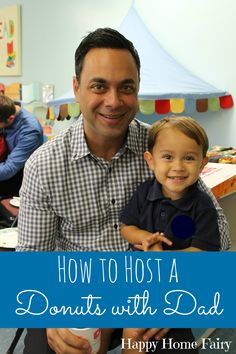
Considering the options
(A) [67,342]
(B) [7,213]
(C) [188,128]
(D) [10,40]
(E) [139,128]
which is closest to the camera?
(A) [67,342]

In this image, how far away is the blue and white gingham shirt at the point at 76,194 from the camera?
43.9 inches

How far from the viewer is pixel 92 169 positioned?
45.1 inches

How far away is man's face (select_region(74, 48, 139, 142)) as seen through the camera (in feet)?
3.44

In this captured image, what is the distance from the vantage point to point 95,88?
3.51 feet

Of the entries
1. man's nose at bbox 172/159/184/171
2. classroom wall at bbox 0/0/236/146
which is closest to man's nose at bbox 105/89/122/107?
man's nose at bbox 172/159/184/171

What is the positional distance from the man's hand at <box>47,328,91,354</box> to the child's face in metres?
0.46

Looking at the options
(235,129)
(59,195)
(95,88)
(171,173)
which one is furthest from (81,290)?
(235,129)

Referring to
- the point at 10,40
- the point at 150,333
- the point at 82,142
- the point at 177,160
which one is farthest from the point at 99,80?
the point at 10,40

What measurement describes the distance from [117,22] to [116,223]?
2.60 meters

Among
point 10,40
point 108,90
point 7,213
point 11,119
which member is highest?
point 10,40

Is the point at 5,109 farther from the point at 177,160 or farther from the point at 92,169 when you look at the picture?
the point at 177,160

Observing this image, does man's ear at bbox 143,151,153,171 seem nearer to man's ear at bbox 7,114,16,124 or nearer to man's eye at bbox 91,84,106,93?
man's eye at bbox 91,84,106,93

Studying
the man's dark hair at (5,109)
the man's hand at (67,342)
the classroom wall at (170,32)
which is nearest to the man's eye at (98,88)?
the man's hand at (67,342)

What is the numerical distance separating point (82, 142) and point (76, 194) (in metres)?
0.15
